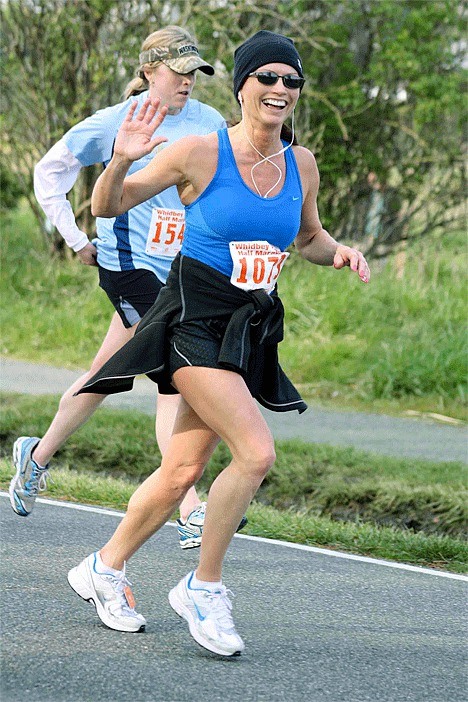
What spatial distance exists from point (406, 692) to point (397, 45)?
1084cm

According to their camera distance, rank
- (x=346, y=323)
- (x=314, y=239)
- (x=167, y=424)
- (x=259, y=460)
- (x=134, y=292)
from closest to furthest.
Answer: (x=259, y=460) → (x=314, y=239) → (x=167, y=424) → (x=134, y=292) → (x=346, y=323)

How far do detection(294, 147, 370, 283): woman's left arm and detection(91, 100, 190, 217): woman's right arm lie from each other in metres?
0.48

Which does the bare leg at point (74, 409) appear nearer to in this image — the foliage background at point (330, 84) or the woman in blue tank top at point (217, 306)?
the woman in blue tank top at point (217, 306)

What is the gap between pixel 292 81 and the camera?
13.9ft

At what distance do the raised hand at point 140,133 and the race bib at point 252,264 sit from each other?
428mm

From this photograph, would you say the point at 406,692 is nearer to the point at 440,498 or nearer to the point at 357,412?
the point at 440,498

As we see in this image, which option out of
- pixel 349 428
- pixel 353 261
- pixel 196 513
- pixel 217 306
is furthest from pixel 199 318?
pixel 349 428

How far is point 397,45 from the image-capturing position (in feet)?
45.3

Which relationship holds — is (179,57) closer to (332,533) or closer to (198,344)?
(198,344)

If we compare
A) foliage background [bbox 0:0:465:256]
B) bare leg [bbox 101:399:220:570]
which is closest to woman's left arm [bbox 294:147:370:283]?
bare leg [bbox 101:399:220:570]

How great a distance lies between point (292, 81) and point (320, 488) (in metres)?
3.67

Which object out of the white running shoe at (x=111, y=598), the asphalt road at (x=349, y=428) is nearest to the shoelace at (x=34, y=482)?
the white running shoe at (x=111, y=598)

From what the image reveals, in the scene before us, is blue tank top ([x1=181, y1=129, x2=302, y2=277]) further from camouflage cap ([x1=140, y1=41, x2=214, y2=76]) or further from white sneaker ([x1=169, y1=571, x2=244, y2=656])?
camouflage cap ([x1=140, y1=41, x2=214, y2=76])

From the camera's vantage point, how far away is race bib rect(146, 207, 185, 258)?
5809 mm
